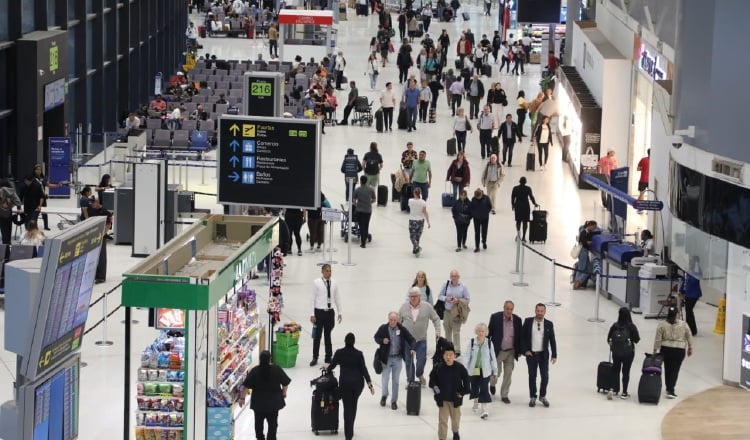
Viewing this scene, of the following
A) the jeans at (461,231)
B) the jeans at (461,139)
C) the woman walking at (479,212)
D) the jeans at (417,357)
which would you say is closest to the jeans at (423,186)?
the jeans at (461,231)

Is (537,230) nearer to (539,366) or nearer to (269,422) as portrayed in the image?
(539,366)

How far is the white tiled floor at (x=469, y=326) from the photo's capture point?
18.5 meters

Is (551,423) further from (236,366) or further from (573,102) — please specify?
(573,102)

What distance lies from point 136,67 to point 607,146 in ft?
55.3

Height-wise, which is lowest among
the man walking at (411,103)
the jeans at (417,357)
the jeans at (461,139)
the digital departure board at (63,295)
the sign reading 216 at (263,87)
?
the jeans at (417,357)

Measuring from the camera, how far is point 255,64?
162 feet

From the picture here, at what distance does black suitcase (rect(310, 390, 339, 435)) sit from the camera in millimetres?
17844

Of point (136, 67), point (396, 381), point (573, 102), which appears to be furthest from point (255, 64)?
point (396, 381)

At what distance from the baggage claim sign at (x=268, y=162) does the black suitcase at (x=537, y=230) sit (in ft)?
26.8

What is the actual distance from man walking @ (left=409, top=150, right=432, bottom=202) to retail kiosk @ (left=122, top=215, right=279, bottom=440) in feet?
40.3

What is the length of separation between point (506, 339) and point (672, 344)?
217 centimetres

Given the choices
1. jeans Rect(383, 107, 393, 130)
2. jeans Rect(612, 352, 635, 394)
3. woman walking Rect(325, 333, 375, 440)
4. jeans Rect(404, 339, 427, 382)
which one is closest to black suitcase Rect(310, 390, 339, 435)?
woman walking Rect(325, 333, 375, 440)

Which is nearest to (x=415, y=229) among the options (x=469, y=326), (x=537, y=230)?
(x=537, y=230)

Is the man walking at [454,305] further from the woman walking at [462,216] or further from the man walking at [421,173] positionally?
the man walking at [421,173]
